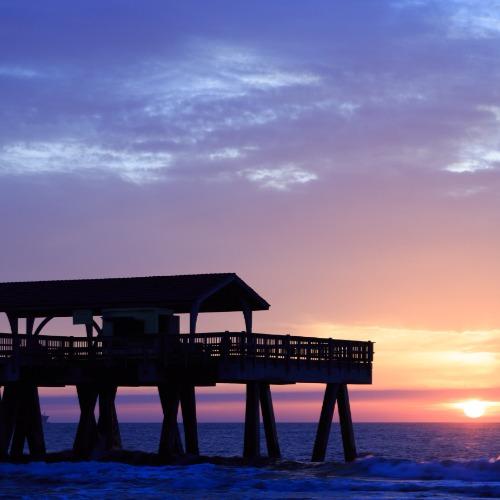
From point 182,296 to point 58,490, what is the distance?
36.4ft

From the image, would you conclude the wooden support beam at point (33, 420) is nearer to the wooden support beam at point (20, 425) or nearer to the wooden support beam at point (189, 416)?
the wooden support beam at point (20, 425)

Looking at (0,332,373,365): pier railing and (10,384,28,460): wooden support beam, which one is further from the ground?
(0,332,373,365): pier railing

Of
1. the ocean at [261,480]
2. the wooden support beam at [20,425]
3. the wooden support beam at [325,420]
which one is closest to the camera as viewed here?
the ocean at [261,480]

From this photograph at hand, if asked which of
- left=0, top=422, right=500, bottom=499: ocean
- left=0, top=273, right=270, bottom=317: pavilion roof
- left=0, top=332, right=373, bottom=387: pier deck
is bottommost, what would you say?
left=0, top=422, right=500, bottom=499: ocean

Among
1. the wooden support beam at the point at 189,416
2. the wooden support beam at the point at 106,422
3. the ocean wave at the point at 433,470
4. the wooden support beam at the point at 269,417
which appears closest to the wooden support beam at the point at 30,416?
the wooden support beam at the point at 106,422

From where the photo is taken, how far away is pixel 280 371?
51500 millimetres

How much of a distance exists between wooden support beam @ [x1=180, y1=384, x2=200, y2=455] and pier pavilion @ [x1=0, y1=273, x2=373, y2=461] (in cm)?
5

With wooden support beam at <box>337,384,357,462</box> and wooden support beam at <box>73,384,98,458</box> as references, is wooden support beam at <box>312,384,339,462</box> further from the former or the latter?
wooden support beam at <box>73,384,98,458</box>

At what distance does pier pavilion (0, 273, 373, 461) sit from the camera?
50.2 metres

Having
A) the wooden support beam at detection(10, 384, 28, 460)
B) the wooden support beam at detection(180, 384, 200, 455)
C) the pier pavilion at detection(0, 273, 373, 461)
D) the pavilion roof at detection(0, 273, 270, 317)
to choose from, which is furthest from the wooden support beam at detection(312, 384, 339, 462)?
the wooden support beam at detection(10, 384, 28, 460)

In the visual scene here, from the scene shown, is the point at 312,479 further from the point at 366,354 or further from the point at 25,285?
the point at 25,285

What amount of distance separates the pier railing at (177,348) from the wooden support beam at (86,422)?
3.31 m

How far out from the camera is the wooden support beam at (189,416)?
176 feet

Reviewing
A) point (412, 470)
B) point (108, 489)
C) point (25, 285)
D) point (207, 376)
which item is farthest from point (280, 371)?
point (25, 285)
